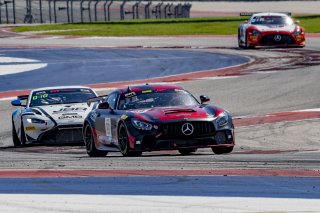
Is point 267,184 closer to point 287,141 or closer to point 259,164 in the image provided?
point 259,164

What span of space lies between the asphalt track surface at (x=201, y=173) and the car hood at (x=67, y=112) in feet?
1.58

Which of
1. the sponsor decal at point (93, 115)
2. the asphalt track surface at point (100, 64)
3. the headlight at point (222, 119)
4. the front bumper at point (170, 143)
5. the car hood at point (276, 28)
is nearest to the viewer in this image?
the front bumper at point (170, 143)

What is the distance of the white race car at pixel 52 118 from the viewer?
19.1 m

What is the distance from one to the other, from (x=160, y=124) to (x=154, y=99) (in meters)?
1.13

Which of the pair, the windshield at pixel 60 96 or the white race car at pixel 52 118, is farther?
the windshield at pixel 60 96

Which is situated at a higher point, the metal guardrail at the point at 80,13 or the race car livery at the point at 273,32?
the race car livery at the point at 273,32

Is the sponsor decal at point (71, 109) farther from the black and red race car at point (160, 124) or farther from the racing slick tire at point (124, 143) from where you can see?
the racing slick tire at point (124, 143)

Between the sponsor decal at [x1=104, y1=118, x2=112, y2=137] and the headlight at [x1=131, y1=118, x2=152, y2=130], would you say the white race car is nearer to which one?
the sponsor decal at [x1=104, y1=118, x2=112, y2=137]

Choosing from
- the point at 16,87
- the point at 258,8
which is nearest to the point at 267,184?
the point at 16,87

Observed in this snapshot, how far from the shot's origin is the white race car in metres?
19.1

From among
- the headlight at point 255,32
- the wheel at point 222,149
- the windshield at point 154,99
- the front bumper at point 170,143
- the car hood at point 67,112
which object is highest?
the windshield at point 154,99

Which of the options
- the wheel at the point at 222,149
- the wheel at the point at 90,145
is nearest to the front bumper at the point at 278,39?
the wheel at the point at 90,145

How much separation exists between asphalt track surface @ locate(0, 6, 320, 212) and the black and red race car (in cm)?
27

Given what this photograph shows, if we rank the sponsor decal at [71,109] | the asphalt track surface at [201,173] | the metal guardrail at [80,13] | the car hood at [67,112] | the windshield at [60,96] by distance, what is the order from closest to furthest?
the asphalt track surface at [201,173], the car hood at [67,112], the sponsor decal at [71,109], the windshield at [60,96], the metal guardrail at [80,13]
